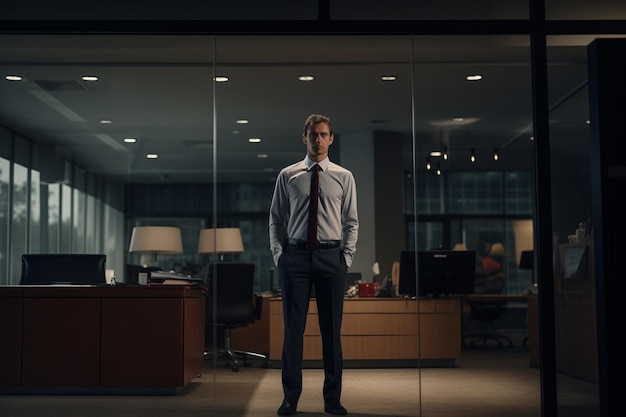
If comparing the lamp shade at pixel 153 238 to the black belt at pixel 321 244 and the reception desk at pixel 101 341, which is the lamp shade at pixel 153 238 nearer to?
the reception desk at pixel 101 341

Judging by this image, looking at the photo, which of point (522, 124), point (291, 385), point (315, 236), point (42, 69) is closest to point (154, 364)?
point (291, 385)

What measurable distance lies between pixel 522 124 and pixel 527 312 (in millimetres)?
1265

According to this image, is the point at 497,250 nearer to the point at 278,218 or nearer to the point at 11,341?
the point at 278,218

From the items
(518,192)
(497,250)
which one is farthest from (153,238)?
(518,192)

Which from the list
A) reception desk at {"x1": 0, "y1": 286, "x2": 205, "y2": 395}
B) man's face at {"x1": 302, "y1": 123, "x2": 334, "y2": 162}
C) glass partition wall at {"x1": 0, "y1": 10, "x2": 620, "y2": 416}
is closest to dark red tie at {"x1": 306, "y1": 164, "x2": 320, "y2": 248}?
man's face at {"x1": 302, "y1": 123, "x2": 334, "y2": 162}

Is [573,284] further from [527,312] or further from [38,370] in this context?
[38,370]

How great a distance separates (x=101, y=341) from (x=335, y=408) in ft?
6.04

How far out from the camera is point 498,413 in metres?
5.34

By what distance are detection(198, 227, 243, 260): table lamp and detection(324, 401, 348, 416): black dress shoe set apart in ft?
3.78

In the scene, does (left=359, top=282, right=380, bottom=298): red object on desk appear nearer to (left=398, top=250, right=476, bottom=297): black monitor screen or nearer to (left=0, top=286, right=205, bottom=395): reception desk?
(left=398, top=250, right=476, bottom=297): black monitor screen

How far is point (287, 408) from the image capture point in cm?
532

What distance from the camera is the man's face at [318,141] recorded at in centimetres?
569

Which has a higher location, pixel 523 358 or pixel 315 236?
pixel 315 236

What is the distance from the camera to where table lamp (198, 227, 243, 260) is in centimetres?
580
